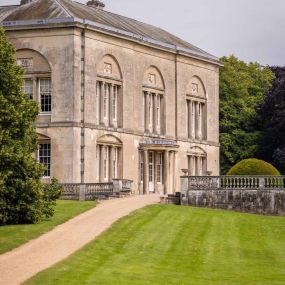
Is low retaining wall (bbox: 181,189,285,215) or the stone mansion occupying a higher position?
the stone mansion

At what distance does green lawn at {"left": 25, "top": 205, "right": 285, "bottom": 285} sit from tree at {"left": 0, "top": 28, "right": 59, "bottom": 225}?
3.25 m

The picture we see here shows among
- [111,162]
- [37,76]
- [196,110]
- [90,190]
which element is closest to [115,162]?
[111,162]

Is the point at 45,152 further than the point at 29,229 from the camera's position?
Yes

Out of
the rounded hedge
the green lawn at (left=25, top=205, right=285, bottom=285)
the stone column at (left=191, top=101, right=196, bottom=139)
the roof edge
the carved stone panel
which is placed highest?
the roof edge

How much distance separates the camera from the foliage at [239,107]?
7531 cm

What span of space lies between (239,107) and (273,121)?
4.92 metres

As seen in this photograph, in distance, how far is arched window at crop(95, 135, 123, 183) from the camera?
56062 millimetres

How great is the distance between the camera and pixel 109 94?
57281mm

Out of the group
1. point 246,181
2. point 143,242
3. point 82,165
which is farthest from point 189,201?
point 143,242

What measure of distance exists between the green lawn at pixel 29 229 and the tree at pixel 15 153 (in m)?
0.76

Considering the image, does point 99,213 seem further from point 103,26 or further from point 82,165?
point 103,26

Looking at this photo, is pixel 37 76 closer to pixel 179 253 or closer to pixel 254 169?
pixel 254 169

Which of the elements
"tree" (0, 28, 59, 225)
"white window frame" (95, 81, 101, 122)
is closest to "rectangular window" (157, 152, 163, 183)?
"white window frame" (95, 81, 101, 122)

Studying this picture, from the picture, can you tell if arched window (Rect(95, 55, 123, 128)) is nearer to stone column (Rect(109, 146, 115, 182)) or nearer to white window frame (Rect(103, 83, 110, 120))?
white window frame (Rect(103, 83, 110, 120))
